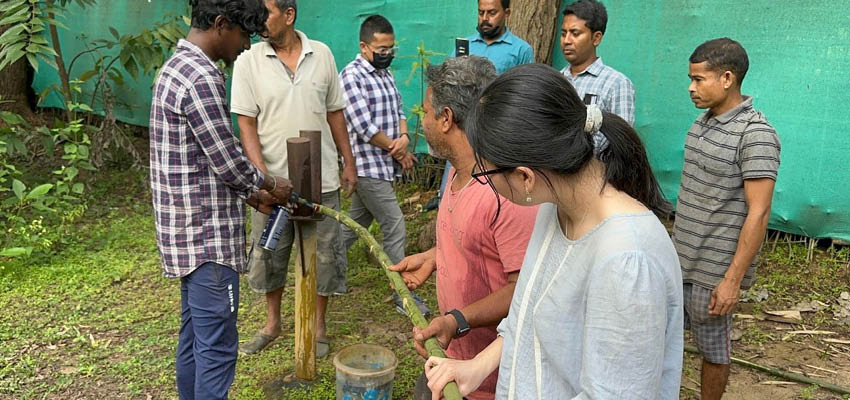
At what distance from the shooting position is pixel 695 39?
5.09 meters

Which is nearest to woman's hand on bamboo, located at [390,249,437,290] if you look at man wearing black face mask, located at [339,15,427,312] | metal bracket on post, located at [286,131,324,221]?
metal bracket on post, located at [286,131,324,221]

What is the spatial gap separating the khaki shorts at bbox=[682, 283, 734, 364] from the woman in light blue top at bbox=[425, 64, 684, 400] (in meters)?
1.82

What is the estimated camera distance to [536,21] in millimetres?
5203

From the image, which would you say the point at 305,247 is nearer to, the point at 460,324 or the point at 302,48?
the point at 302,48

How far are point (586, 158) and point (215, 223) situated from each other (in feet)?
6.40

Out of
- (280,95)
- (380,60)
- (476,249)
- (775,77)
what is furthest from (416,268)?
(775,77)

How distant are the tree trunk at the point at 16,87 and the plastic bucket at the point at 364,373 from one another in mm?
6448

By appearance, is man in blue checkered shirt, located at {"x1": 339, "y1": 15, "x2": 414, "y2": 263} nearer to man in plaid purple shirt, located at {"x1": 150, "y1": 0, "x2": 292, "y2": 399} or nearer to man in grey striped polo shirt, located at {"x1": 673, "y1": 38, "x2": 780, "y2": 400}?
man in plaid purple shirt, located at {"x1": 150, "y1": 0, "x2": 292, "y2": 399}

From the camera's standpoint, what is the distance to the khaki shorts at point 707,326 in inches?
125

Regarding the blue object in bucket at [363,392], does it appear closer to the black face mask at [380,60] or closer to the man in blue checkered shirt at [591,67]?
the man in blue checkered shirt at [591,67]

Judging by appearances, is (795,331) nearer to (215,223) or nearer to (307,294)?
(307,294)

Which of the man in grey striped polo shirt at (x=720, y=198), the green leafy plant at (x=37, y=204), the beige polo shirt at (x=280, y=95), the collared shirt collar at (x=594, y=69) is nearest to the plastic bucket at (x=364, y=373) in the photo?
the beige polo shirt at (x=280, y=95)

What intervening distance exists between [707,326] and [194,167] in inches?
94.1

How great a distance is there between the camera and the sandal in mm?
4113
